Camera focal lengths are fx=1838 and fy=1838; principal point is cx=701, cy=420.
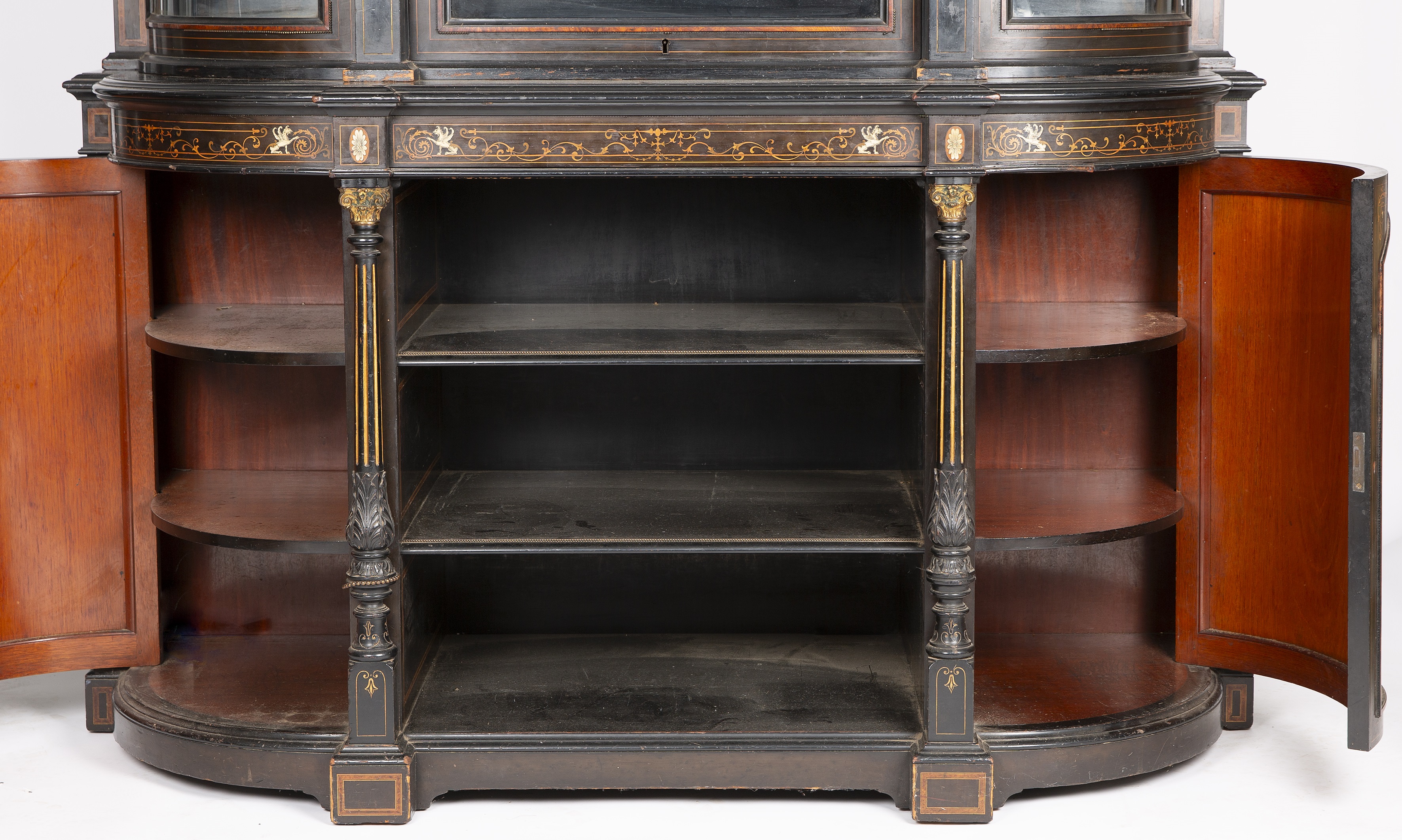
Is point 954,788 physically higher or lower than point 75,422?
lower

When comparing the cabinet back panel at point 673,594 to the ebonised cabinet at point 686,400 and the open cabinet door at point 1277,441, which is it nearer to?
the ebonised cabinet at point 686,400

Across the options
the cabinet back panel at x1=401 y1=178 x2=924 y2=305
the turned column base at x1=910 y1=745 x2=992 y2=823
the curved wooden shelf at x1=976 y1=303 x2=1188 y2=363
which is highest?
the cabinet back panel at x1=401 y1=178 x2=924 y2=305

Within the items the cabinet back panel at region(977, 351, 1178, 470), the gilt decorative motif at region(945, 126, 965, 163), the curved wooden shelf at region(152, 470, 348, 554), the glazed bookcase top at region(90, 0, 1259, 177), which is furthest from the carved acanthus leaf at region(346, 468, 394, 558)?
the cabinet back panel at region(977, 351, 1178, 470)

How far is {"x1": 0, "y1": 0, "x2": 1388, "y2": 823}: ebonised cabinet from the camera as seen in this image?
167 inches

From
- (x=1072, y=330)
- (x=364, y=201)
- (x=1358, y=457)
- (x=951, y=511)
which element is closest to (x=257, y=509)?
(x=364, y=201)

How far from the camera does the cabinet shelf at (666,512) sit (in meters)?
4.46

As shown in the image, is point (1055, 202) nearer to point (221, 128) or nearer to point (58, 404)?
point (221, 128)

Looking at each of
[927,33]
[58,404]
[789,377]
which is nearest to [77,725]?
[58,404]

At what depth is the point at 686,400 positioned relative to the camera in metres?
5.15

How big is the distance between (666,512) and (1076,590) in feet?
4.33

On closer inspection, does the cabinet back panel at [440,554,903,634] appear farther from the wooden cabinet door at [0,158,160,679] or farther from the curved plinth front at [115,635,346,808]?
the wooden cabinet door at [0,158,160,679]

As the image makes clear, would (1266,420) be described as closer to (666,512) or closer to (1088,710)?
(1088,710)

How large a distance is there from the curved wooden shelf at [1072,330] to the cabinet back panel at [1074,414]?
0.21 metres

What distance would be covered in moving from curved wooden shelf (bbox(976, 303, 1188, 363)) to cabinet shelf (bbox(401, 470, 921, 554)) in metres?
0.49
